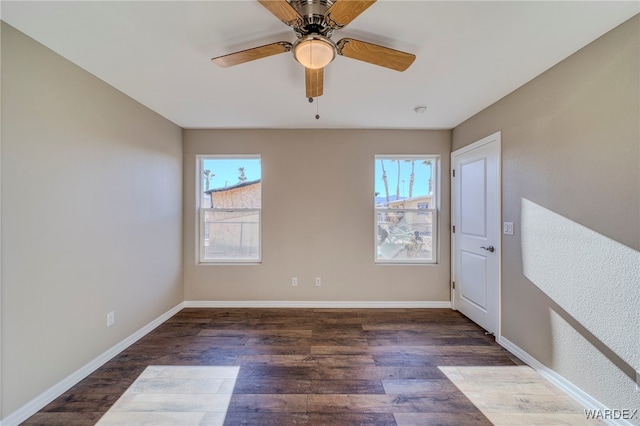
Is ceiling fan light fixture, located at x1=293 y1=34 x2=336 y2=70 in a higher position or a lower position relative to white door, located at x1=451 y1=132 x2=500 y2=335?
higher

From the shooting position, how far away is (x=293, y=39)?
5.41 feet

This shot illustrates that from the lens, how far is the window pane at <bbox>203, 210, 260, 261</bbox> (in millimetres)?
3475

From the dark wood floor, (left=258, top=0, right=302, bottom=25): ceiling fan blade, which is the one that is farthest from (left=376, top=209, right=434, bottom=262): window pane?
(left=258, top=0, right=302, bottom=25): ceiling fan blade

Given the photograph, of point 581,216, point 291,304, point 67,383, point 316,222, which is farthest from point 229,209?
point 581,216

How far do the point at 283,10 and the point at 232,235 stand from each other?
2.83 meters

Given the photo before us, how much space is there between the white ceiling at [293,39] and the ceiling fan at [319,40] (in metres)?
0.19

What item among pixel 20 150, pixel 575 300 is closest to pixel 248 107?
pixel 20 150

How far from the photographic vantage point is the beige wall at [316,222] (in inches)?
133

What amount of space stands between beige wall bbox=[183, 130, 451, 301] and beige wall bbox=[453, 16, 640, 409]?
1.22 meters

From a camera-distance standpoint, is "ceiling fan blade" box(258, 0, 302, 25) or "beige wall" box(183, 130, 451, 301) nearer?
"ceiling fan blade" box(258, 0, 302, 25)

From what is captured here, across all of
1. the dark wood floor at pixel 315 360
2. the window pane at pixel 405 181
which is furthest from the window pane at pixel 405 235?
the dark wood floor at pixel 315 360

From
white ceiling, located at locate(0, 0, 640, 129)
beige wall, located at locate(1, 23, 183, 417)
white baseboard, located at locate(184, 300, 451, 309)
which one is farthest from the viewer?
white baseboard, located at locate(184, 300, 451, 309)

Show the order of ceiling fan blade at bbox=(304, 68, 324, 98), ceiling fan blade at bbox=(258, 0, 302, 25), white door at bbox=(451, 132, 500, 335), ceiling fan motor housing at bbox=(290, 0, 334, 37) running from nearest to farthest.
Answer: ceiling fan blade at bbox=(258, 0, 302, 25) → ceiling fan motor housing at bbox=(290, 0, 334, 37) → ceiling fan blade at bbox=(304, 68, 324, 98) → white door at bbox=(451, 132, 500, 335)

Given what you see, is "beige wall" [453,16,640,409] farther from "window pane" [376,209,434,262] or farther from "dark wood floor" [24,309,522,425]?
"window pane" [376,209,434,262]
